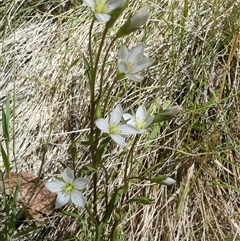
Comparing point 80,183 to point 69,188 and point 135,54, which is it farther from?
point 135,54

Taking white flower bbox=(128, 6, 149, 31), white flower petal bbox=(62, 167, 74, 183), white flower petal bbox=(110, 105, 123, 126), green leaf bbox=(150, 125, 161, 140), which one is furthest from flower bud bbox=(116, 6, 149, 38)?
green leaf bbox=(150, 125, 161, 140)

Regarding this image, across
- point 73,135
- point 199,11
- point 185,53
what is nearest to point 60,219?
point 73,135

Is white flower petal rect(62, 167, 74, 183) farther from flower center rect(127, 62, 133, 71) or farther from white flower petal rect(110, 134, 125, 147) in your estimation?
flower center rect(127, 62, 133, 71)

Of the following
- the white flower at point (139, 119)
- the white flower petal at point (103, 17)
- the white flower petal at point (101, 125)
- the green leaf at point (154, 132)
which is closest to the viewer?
the white flower petal at point (103, 17)

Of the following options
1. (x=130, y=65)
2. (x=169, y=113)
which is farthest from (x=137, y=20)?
(x=169, y=113)

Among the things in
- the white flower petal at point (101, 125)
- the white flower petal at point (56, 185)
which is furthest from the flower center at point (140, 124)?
the white flower petal at point (56, 185)

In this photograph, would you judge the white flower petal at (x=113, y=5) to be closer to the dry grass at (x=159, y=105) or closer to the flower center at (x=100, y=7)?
the flower center at (x=100, y=7)

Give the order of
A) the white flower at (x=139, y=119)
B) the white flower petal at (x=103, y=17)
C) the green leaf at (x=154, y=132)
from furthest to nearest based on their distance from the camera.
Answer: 1. the green leaf at (x=154, y=132)
2. the white flower at (x=139, y=119)
3. the white flower petal at (x=103, y=17)

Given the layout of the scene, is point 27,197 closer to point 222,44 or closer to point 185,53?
point 185,53
